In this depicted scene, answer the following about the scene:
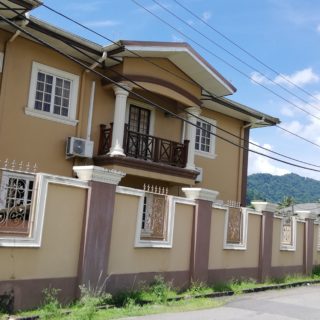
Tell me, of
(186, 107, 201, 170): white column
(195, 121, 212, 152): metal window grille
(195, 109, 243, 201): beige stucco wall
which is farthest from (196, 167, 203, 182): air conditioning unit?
(186, 107, 201, 170): white column

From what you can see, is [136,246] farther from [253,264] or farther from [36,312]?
[253,264]

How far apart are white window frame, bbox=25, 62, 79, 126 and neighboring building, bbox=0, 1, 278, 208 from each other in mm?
27

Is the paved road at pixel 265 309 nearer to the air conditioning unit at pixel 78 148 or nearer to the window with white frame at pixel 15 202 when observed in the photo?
the window with white frame at pixel 15 202

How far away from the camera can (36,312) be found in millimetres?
7820

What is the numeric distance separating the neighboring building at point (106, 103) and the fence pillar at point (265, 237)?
113 inches

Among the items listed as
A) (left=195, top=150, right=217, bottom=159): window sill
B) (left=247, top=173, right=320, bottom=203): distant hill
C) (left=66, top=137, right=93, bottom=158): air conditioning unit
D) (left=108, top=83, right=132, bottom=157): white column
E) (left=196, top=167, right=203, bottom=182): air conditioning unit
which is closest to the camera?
(left=66, top=137, right=93, bottom=158): air conditioning unit

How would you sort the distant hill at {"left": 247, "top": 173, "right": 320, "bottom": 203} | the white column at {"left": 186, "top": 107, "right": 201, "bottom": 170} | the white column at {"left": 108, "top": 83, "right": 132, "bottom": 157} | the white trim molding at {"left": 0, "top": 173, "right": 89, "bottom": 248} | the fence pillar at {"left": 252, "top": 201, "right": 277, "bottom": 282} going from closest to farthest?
the white trim molding at {"left": 0, "top": 173, "right": 89, "bottom": 248} → the white column at {"left": 108, "top": 83, "right": 132, "bottom": 157} → the fence pillar at {"left": 252, "top": 201, "right": 277, "bottom": 282} → the white column at {"left": 186, "top": 107, "right": 201, "bottom": 170} → the distant hill at {"left": 247, "top": 173, "right": 320, "bottom": 203}

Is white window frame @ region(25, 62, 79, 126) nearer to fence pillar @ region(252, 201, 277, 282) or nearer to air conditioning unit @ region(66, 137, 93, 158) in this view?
air conditioning unit @ region(66, 137, 93, 158)

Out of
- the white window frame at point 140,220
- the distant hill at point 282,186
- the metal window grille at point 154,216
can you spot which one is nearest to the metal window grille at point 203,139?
the white window frame at point 140,220

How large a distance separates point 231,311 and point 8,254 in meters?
4.49

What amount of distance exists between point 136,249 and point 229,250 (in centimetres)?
368

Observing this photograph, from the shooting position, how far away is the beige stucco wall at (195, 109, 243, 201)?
18656 mm

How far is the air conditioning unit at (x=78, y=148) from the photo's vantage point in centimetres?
1355

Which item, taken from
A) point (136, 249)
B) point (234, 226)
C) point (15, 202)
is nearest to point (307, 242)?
point (234, 226)
